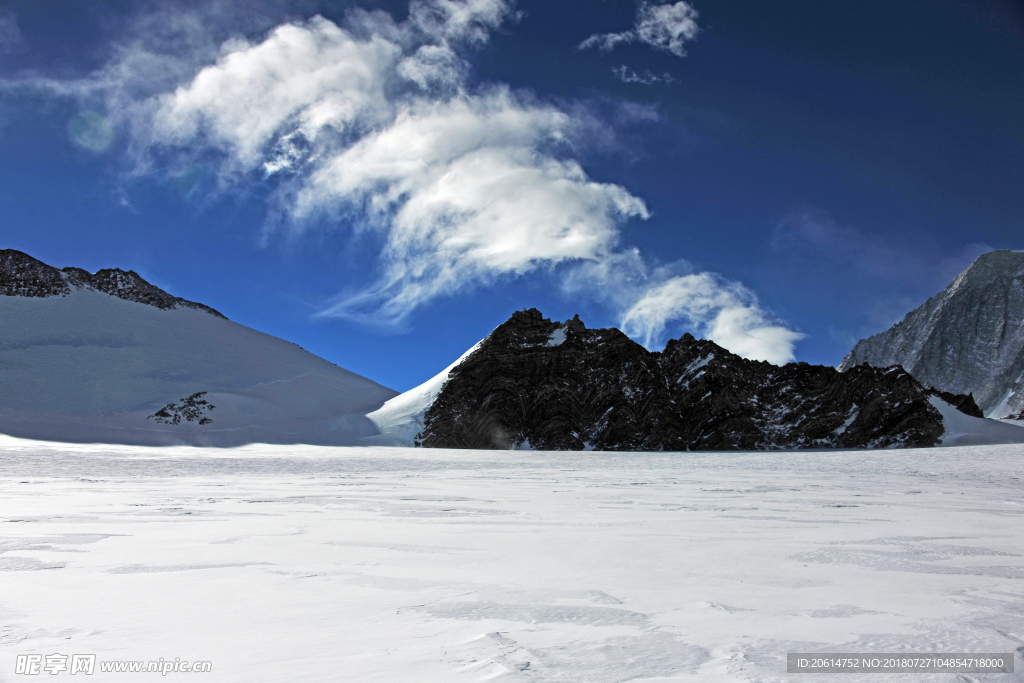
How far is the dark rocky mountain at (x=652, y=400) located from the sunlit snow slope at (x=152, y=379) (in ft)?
37.7

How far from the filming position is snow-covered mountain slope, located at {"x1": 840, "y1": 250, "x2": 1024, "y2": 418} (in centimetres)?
13062

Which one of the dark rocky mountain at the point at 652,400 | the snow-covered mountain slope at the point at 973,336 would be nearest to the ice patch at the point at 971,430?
the dark rocky mountain at the point at 652,400

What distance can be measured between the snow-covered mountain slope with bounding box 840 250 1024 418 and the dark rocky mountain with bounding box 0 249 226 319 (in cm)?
14520

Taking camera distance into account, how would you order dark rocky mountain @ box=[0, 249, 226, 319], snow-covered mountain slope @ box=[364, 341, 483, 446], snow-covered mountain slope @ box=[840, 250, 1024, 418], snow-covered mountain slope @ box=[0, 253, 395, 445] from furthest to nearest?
snow-covered mountain slope @ box=[840, 250, 1024, 418]
dark rocky mountain @ box=[0, 249, 226, 319]
snow-covered mountain slope @ box=[364, 341, 483, 446]
snow-covered mountain slope @ box=[0, 253, 395, 445]

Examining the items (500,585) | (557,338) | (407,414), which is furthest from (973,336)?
(500,585)

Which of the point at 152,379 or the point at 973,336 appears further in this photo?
the point at 973,336

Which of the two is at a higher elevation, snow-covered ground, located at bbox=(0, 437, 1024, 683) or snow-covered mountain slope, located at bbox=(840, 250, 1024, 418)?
snow-covered mountain slope, located at bbox=(840, 250, 1024, 418)

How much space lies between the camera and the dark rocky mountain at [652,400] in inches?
1855

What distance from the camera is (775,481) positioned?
618 inches

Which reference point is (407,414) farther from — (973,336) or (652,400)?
(973,336)

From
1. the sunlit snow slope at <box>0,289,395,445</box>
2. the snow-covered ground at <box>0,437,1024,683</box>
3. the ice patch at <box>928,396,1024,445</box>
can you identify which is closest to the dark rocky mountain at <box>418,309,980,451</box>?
the ice patch at <box>928,396,1024,445</box>

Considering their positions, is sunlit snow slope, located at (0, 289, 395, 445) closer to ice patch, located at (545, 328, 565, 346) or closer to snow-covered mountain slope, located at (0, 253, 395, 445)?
snow-covered mountain slope, located at (0, 253, 395, 445)

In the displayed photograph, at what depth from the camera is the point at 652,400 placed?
5194 cm

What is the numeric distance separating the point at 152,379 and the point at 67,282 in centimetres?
2589
